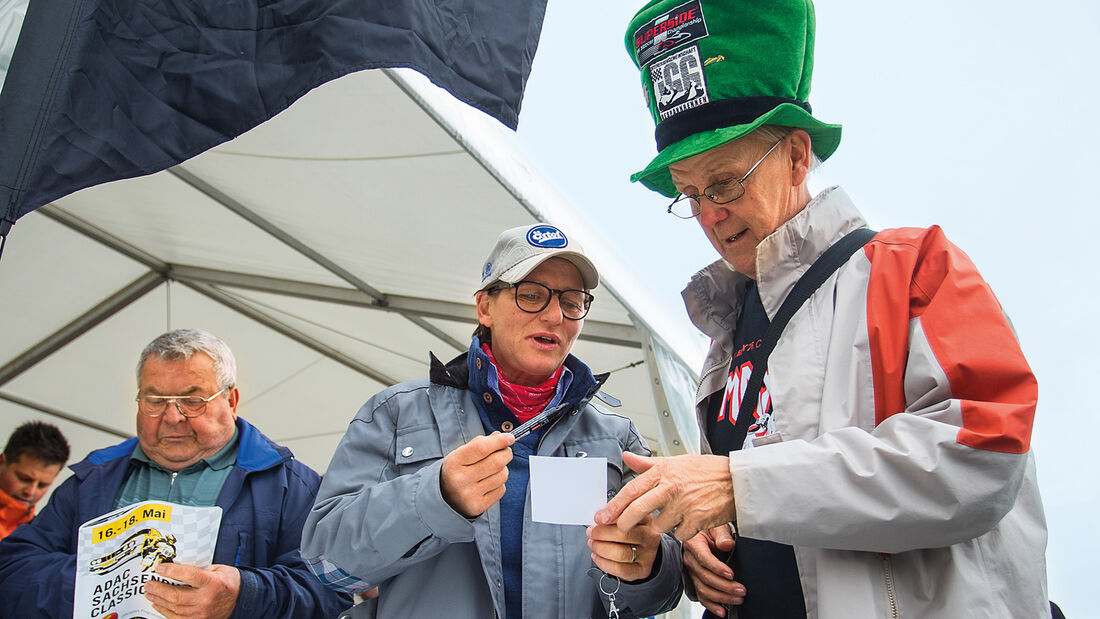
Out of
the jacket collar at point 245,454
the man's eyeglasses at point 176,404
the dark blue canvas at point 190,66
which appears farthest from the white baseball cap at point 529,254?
the man's eyeglasses at point 176,404

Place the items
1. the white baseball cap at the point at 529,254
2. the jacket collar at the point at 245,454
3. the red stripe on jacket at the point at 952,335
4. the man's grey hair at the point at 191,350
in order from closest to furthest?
the red stripe on jacket at the point at 952,335, the white baseball cap at the point at 529,254, the jacket collar at the point at 245,454, the man's grey hair at the point at 191,350

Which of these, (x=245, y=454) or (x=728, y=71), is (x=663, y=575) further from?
(x=245, y=454)

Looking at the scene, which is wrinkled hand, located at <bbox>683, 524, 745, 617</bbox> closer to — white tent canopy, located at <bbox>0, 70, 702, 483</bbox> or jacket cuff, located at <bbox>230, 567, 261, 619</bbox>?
jacket cuff, located at <bbox>230, 567, 261, 619</bbox>

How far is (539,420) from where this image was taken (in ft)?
6.26

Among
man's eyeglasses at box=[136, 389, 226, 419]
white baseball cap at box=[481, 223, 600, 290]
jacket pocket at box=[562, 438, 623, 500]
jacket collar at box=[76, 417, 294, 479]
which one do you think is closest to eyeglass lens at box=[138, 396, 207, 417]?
man's eyeglasses at box=[136, 389, 226, 419]

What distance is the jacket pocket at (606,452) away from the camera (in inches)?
79.0

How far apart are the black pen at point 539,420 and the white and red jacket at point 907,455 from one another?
570 millimetres

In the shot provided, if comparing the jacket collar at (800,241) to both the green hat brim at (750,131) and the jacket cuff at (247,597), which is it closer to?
the green hat brim at (750,131)

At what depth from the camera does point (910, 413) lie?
1.31 m

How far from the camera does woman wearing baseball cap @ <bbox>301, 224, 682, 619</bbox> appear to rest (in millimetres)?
1647

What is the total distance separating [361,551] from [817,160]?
1248 mm

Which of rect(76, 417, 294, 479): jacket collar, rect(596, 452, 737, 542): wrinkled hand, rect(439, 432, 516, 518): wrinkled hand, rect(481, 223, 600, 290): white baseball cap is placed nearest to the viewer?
Answer: rect(596, 452, 737, 542): wrinkled hand

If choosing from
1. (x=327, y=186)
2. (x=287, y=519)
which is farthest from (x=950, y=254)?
(x=327, y=186)

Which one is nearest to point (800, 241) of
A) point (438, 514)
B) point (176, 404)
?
point (438, 514)
